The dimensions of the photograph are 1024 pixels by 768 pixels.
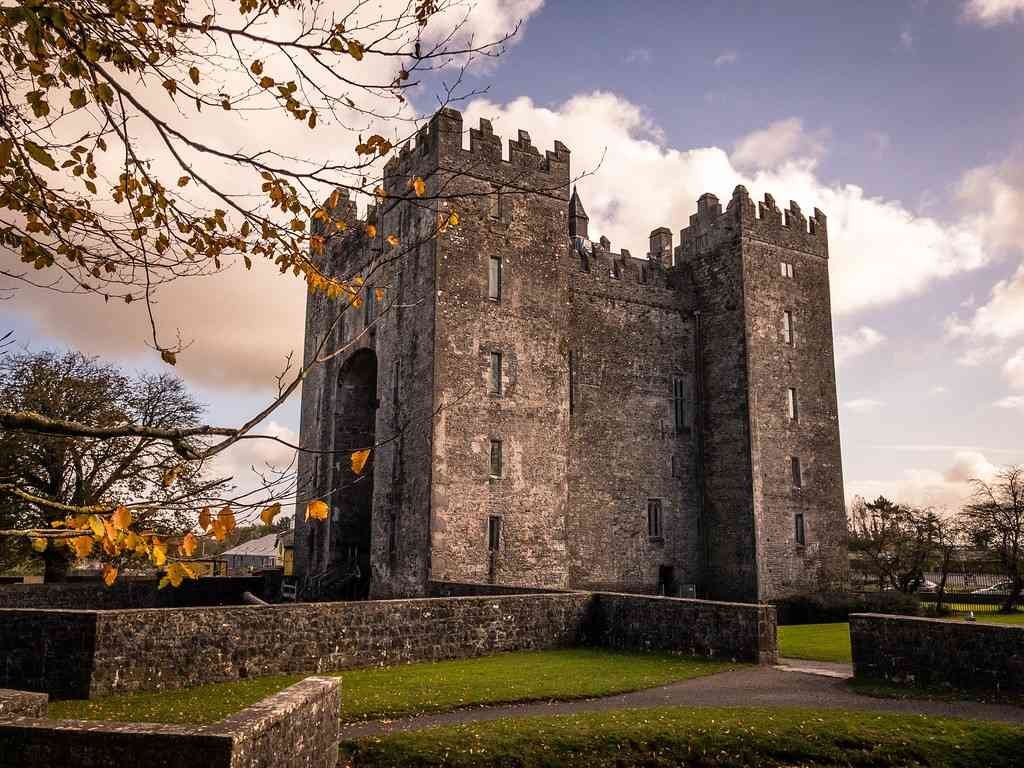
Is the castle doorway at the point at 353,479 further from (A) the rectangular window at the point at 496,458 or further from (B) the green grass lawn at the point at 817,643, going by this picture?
(B) the green grass lawn at the point at 817,643

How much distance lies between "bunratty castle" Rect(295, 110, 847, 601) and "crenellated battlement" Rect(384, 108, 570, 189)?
0.25 ft

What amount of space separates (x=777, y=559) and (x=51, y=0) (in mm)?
26960

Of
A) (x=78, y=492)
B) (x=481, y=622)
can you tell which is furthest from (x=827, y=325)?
(x=78, y=492)

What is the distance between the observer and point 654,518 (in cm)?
2856

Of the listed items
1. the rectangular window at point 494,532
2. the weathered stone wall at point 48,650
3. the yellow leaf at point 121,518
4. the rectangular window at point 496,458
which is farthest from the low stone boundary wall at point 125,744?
the rectangular window at point 496,458

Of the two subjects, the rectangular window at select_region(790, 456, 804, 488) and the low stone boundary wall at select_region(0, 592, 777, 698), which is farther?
the rectangular window at select_region(790, 456, 804, 488)

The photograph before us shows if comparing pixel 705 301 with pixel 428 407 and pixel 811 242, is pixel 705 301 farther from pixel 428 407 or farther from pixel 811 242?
pixel 428 407

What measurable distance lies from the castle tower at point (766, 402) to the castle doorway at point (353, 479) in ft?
41.8

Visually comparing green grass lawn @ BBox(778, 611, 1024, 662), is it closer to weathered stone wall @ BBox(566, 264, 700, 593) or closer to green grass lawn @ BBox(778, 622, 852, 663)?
green grass lawn @ BBox(778, 622, 852, 663)

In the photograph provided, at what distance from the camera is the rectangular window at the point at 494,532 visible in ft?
75.8

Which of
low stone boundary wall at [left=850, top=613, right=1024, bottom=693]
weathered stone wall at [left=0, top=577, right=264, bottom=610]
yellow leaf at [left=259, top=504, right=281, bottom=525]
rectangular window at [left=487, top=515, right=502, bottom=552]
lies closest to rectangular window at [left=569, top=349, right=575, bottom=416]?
rectangular window at [left=487, top=515, right=502, bottom=552]

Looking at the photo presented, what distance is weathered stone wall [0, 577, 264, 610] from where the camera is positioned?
20656 mm

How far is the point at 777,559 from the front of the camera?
27375mm

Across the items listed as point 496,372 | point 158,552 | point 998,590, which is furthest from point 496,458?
point 998,590
